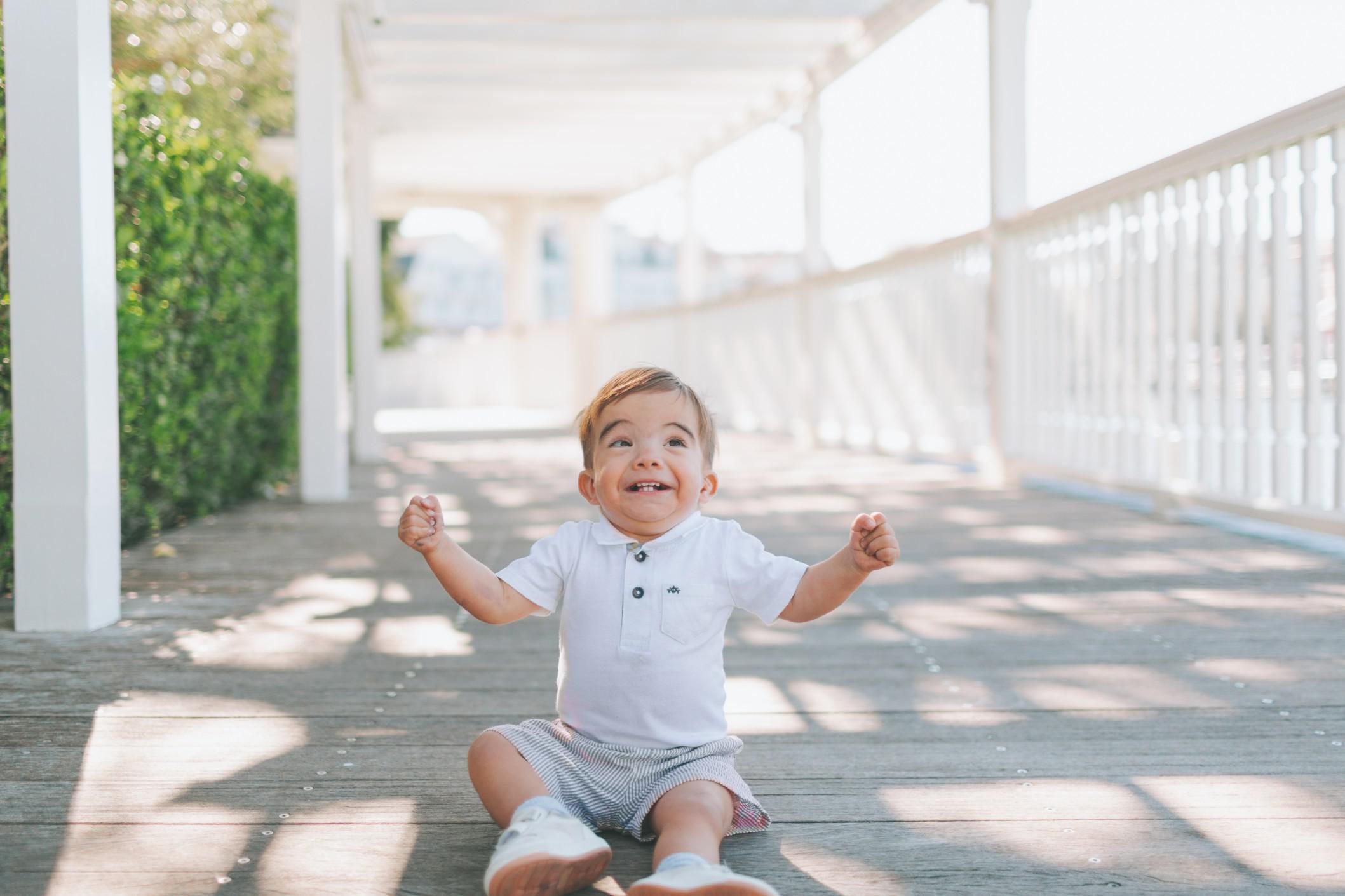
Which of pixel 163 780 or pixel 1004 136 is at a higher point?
pixel 1004 136

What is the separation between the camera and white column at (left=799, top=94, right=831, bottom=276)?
889 centimetres

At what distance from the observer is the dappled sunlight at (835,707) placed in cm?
195

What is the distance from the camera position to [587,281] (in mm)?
15055

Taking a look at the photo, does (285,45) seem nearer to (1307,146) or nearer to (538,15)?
(538,15)

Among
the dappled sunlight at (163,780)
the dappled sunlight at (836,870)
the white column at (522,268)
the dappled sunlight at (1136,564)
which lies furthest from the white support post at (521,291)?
the dappled sunlight at (836,870)

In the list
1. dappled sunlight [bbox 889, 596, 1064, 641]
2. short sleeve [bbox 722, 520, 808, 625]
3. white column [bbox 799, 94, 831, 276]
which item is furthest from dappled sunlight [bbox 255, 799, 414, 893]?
white column [bbox 799, 94, 831, 276]

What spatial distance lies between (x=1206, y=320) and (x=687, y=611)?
301cm

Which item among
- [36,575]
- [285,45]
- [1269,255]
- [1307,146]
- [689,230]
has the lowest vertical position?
[36,575]

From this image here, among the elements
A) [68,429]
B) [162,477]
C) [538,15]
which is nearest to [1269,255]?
[68,429]

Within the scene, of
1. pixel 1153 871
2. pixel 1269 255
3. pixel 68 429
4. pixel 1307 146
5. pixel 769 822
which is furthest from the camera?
pixel 1269 255

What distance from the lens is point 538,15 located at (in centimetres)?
707

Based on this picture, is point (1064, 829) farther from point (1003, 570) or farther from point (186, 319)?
point (186, 319)

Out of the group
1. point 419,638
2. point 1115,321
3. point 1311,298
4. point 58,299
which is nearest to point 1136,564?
point 1311,298

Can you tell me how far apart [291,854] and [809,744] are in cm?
76
